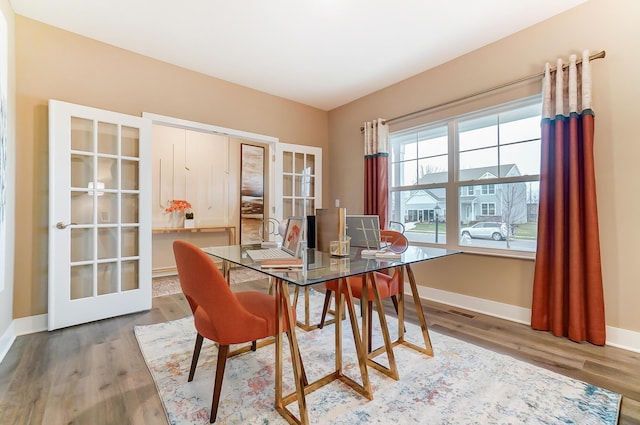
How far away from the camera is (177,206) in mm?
4785

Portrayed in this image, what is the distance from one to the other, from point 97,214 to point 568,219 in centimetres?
412

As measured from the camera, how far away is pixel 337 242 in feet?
6.32

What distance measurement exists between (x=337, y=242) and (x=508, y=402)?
4.14ft

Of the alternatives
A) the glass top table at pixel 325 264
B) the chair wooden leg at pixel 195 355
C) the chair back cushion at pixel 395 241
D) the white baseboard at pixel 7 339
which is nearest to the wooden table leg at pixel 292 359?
the glass top table at pixel 325 264

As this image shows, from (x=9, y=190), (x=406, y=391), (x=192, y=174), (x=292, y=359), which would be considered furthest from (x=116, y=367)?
(x=192, y=174)

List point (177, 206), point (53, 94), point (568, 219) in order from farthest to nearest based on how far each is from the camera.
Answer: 1. point (177, 206)
2. point (53, 94)
3. point (568, 219)

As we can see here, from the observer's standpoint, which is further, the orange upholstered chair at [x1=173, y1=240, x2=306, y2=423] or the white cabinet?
the white cabinet

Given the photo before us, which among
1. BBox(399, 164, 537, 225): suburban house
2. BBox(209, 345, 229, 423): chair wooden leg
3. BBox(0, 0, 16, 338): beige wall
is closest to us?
BBox(209, 345, 229, 423): chair wooden leg

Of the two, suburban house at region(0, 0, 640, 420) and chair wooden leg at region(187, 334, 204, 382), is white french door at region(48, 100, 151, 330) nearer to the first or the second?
suburban house at region(0, 0, 640, 420)

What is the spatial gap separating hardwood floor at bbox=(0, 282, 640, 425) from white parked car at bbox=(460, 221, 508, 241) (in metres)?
0.79

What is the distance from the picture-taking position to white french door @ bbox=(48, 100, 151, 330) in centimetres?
254

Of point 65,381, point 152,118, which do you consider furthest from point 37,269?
point 152,118

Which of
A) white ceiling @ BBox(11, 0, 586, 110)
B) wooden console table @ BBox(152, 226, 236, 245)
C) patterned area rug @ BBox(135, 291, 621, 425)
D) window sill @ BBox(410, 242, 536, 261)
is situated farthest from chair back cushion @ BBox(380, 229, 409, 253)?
wooden console table @ BBox(152, 226, 236, 245)

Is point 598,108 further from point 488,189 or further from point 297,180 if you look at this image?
point 297,180
